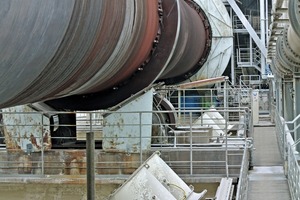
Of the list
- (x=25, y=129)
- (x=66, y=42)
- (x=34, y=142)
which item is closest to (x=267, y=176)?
(x=34, y=142)

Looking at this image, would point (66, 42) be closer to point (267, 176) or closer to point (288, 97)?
point (267, 176)

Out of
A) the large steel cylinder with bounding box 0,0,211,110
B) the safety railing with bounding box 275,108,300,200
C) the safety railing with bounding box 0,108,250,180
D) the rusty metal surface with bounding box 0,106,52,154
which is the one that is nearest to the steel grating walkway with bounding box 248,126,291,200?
the safety railing with bounding box 275,108,300,200

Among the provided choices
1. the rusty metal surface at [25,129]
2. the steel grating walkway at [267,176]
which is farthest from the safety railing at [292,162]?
the rusty metal surface at [25,129]

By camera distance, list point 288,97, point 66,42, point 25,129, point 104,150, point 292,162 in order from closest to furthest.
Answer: point 66,42, point 292,162, point 25,129, point 104,150, point 288,97

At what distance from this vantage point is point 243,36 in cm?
2836

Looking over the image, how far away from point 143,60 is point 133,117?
113cm

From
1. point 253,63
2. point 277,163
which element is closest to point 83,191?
point 277,163

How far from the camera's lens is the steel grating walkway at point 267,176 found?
23.8 ft

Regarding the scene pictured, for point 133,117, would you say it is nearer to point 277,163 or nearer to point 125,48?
point 125,48

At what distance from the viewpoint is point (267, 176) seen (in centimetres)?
853

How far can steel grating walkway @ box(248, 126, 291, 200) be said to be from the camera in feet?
23.8

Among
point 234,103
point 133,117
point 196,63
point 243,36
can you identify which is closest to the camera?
point 133,117

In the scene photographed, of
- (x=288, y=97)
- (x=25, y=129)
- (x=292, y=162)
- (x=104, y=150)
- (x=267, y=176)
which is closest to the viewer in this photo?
(x=292, y=162)

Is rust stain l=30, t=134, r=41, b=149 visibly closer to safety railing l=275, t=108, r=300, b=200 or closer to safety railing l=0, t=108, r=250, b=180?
safety railing l=0, t=108, r=250, b=180
